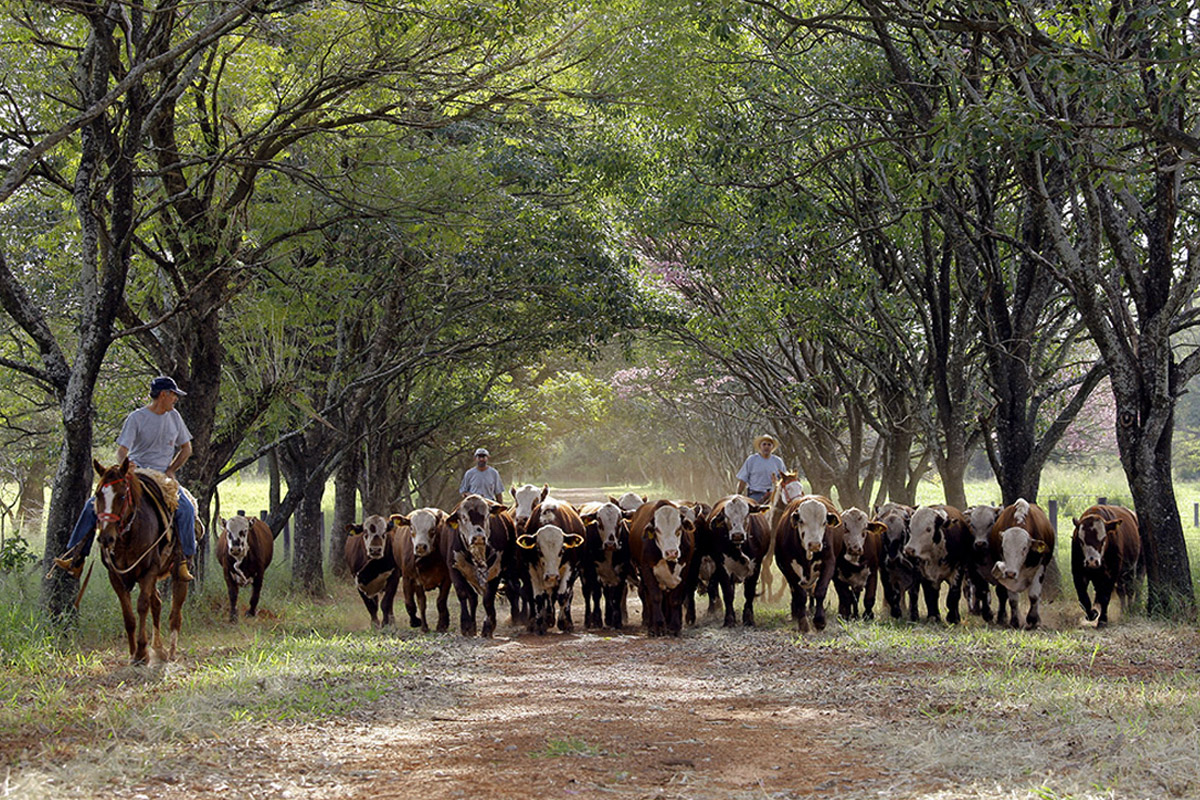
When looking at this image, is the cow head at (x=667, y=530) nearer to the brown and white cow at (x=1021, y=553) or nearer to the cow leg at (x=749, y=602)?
the cow leg at (x=749, y=602)

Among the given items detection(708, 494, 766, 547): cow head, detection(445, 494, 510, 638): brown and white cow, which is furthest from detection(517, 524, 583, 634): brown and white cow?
detection(708, 494, 766, 547): cow head

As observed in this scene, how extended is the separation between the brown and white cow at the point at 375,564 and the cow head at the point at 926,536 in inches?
247

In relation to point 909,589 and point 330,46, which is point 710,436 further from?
point 330,46

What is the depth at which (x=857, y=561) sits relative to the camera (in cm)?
1401

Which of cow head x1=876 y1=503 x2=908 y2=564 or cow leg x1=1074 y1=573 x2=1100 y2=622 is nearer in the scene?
cow leg x1=1074 y1=573 x2=1100 y2=622

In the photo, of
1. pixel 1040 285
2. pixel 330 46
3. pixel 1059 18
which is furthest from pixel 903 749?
pixel 1040 285

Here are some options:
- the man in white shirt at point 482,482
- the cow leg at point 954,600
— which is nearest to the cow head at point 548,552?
the man in white shirt at point 482,482

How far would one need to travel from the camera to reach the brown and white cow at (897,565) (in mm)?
14172

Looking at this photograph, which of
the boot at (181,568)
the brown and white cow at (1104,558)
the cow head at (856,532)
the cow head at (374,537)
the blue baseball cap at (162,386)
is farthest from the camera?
the cow head at (374,537)

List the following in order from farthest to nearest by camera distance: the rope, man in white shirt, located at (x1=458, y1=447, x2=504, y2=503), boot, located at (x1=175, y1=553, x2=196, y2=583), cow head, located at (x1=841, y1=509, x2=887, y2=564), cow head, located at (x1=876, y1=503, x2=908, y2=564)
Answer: man in white shirt, located at (x1=458, y1=447, x2=504, y2=503) < cow head, located at (x1=876, y1=503, x2=908, y2=564) < cow head, located at (x1=841, y1=509, x2=887, y2=564) < boot, located at (x1=175, y1=553, x2=196, y2=583) < the rope

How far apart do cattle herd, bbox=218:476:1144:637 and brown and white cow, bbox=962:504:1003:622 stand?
0.02 m

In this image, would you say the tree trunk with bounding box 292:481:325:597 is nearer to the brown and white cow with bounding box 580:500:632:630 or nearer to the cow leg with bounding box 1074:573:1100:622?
the brown and white cow with bounding box 580:500:632:630

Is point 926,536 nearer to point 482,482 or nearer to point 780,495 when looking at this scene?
point 780,495

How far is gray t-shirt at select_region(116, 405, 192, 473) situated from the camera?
1007cm
